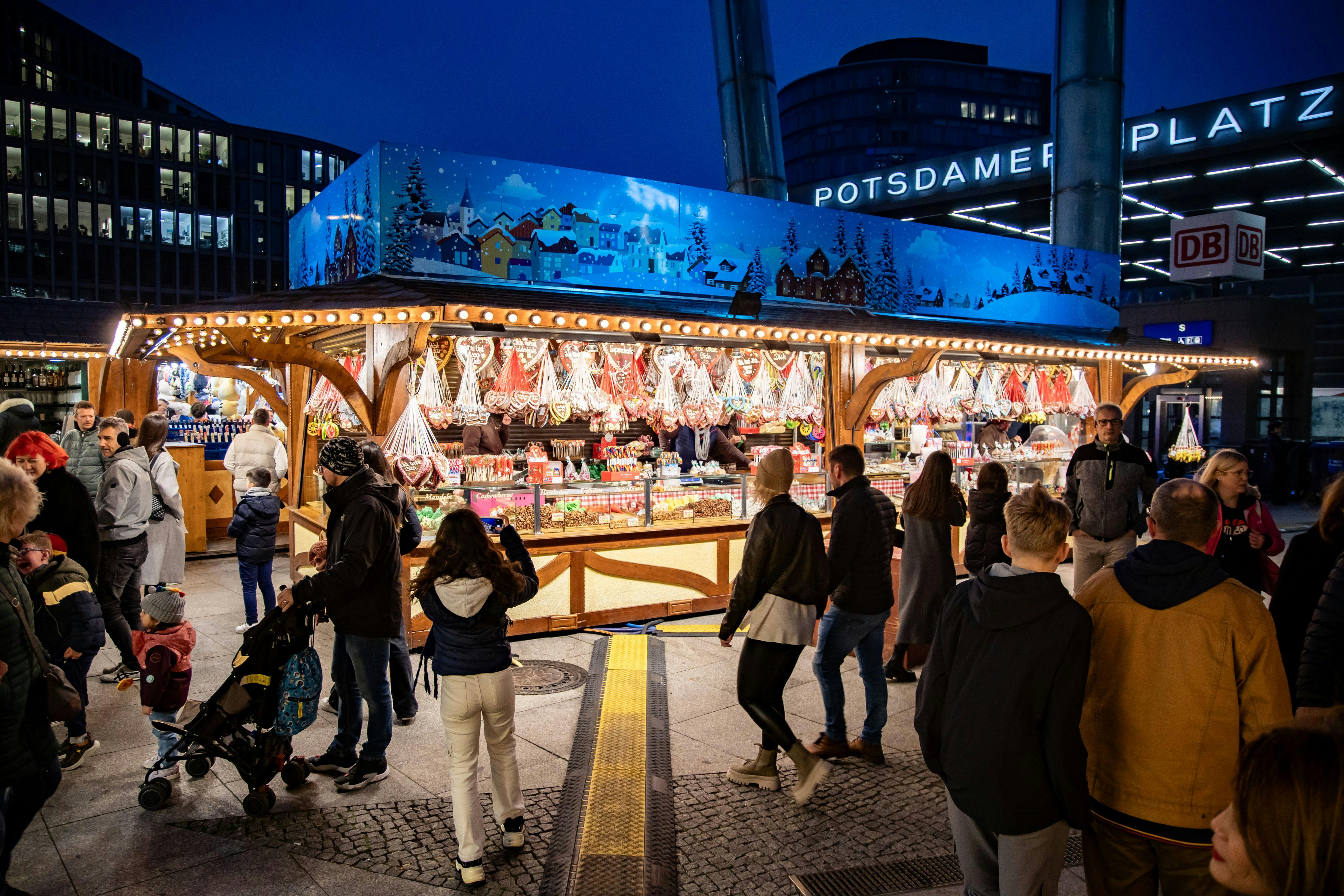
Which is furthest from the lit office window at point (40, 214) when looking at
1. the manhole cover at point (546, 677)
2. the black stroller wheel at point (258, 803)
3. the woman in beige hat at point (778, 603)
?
the woman in beige hat at point (778, 603)

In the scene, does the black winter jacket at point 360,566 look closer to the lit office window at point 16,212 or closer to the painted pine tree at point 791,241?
the painted pine tree at point 791,241

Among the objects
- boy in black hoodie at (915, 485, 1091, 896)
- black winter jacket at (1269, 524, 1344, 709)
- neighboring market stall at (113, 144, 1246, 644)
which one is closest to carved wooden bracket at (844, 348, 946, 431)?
neighboring market stall at (113, 144, 1246, 644)

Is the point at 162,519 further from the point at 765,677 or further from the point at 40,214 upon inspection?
the point at 40,214

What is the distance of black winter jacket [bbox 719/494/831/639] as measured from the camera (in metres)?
4.07

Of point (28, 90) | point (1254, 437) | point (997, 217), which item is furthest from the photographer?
point (28, 90)

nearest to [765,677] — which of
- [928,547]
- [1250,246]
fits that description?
[928,547]

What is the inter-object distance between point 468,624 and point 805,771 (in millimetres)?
1870

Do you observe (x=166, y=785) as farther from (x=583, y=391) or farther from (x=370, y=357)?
(x=583, y=391)

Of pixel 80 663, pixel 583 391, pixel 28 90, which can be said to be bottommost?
pixel 80 663

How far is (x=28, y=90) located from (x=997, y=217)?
54.9m

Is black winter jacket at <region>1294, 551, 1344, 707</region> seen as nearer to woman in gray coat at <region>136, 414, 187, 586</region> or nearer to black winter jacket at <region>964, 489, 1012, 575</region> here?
black winter jacket at <region>964, 489, 1012, 575</region>

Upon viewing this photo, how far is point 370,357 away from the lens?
281 inches

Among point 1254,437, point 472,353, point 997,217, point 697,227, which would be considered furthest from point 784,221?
point 997,217

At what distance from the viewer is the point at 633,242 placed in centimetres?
957
